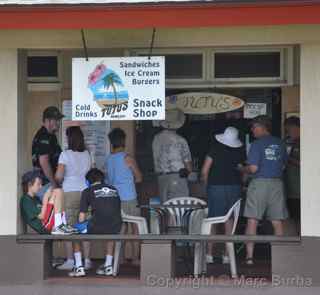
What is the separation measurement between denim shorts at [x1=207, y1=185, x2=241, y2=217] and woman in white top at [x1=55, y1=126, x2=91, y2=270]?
1632mm

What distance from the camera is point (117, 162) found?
34.4ft

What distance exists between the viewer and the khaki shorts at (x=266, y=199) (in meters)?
10.2

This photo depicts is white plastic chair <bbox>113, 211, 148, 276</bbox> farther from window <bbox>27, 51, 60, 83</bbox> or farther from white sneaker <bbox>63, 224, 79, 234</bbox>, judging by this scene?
window <bbox>27, 51, 60, 83</bbox>

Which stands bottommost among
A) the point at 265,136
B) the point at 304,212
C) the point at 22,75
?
the point at 304,212

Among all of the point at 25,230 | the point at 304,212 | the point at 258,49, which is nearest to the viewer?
the point at 304,212

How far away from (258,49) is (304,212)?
8.52 ft

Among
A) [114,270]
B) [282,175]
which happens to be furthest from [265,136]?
[114,270]

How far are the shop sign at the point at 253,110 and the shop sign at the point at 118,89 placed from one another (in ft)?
7.81

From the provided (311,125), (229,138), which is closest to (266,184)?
(229,138)

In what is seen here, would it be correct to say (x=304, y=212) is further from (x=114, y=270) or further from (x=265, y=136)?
(x=114, y=270)

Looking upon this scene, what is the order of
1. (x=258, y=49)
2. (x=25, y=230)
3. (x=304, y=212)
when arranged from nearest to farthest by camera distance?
(x=304, y=212), (x=25, y=230), (x=258, y=49)

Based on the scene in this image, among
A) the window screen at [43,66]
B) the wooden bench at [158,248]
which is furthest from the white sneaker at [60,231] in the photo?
the window screen at [43,66]

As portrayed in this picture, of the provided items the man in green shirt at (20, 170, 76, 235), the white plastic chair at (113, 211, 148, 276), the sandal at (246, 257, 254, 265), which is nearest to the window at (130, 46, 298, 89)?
the white plastic chair at (113, 211, 148, 276)

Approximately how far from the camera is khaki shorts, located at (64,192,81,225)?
34.1 feet
